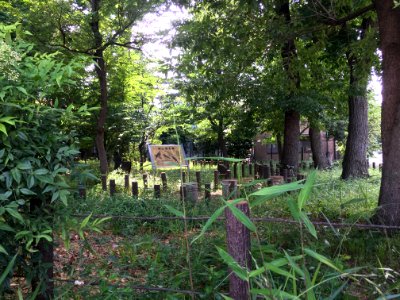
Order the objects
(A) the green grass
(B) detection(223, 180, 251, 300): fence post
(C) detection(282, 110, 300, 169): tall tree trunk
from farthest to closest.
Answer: (C) detection(282, 110, 300, 169): tall tree trunk, (A) the green grass, (B) detection(223, 180, 251, 300): fence post

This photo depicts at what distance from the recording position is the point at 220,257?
3084mm

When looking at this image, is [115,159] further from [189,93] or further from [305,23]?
[305,23]

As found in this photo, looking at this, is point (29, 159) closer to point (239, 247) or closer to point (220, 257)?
point (239, 247)

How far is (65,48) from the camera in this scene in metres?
10.8

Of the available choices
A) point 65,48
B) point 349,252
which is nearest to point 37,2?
point 65,48

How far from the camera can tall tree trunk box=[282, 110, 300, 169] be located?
11.7m

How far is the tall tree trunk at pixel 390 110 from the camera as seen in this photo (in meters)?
4.90

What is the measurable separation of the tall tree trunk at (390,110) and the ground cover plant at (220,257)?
0.51 meters

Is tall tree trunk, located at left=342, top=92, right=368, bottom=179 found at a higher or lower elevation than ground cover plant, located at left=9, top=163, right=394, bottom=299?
higher

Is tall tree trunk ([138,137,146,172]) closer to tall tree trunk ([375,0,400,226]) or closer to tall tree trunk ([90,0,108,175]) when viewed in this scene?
tall tree trunk ([90,0,108,175])

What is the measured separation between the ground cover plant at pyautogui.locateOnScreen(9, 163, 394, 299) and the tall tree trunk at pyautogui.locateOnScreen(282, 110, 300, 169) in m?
4.57

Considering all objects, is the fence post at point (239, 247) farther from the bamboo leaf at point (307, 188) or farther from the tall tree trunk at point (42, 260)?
the tall tree trunk at point (42, 260)

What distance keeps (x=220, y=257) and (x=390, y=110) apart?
11.3 ft

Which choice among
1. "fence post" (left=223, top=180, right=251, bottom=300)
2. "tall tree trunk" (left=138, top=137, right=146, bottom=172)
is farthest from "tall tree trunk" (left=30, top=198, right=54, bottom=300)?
"tall tree trunk" (left=138, top=137, right=146, bottom=172)
